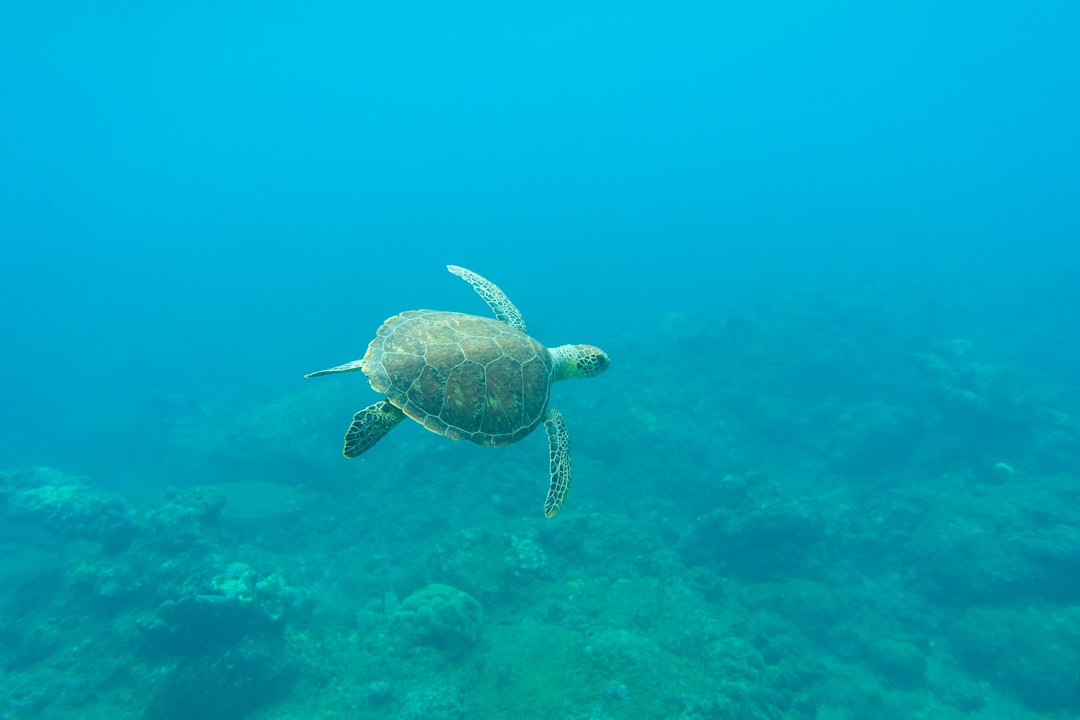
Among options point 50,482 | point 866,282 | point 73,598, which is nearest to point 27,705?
point 73,598

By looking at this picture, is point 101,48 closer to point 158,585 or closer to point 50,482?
point 50,482

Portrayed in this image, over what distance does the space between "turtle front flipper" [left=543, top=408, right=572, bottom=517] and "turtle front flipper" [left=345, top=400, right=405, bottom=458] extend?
74.4 inches

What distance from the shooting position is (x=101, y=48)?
6606cm

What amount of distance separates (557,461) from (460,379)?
1.71m

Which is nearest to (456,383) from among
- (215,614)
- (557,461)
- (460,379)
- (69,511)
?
(460,379)

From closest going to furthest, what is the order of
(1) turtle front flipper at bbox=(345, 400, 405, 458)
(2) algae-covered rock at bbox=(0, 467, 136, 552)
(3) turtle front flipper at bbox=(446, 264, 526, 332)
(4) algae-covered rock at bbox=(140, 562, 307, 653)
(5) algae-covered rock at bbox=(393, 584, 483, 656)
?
(1) turtle front flipper at bbox=(345, 400, 405, 458) < (3) turtle front flipper at bbox=(446, 264, 526, 332) < (4) algae-covered rock at bbox=(140, 562, 307, 653) < (5) algae-covered rock at bbox=(393, 584, 483, 656) < (2) algae-covered rock at bbox=(0, 467, 136, 552)

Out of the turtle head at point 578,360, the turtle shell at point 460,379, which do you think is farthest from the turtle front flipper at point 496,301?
the turtle shell at point 460,379

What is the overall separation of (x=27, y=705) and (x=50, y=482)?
852cm

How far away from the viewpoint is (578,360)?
21.9ft

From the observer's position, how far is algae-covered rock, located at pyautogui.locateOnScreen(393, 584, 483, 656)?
8008 millimetres

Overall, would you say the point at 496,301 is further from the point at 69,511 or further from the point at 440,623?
the point at 69,511

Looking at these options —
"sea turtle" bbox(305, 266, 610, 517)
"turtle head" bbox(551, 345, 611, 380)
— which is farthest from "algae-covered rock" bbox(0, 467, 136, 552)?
"turtle head" bbox(551, 345, 611, 380)

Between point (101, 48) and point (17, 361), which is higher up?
point (101, 48)

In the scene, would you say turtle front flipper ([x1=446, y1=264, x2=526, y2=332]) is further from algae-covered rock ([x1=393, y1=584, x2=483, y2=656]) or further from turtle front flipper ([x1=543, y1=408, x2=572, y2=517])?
algae-covered rock ([x1=393, y1=584, x2=483, y2=656])
